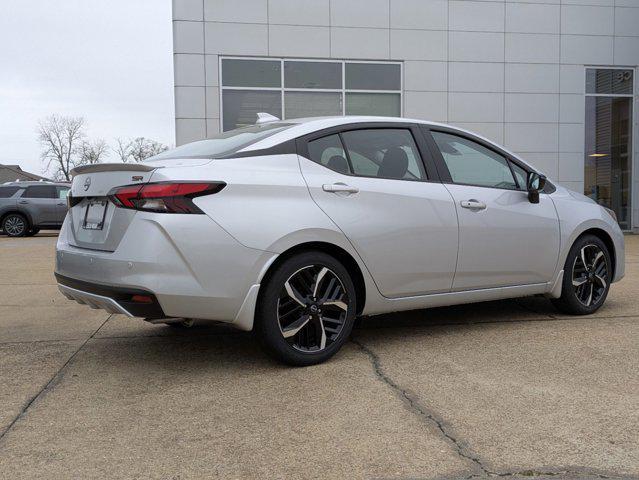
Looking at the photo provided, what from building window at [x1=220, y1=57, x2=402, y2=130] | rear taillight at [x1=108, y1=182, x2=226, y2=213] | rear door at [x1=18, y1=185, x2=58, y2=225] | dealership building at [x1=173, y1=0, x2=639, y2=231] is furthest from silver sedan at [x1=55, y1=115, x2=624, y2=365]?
rear door at [x1=18, y1=185, x2=58, y2=225]

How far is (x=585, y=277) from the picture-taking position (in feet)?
17.5

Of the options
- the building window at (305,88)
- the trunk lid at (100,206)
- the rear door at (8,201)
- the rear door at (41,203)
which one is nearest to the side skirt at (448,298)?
the trunk lid at (100,206)

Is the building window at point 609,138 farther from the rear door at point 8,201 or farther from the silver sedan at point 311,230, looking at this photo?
the rear door at point 8,201

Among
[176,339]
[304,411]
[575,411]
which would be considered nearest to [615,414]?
[575,411]

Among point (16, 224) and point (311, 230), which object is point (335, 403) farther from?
point (16, 224)

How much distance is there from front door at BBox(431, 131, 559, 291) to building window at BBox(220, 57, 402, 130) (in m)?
9.44

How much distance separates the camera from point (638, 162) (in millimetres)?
16297

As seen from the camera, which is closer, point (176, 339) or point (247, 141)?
point (247, 141)

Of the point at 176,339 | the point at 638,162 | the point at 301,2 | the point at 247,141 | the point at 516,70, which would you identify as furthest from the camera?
the point at 638,162

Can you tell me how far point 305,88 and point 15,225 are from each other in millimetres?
10640

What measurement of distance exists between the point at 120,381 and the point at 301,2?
12.3 meters

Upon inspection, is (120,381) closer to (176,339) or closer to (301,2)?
(176,339)

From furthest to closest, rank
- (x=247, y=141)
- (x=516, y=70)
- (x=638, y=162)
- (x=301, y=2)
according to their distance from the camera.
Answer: (x=638, y=162), (x=516, y=70), (x=301, y=2), (x=247, y=141)

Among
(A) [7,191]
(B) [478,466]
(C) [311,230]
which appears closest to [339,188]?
(C) [311,230]
